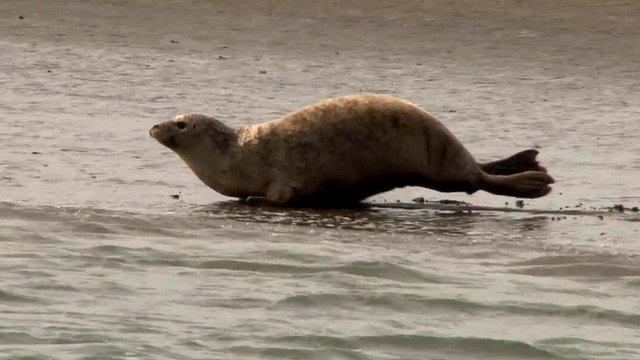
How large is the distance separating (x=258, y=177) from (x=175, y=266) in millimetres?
1448

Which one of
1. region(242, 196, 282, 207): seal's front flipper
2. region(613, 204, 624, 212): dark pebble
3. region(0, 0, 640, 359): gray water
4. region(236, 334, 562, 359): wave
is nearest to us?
region(236, 334, 562, 359): wave

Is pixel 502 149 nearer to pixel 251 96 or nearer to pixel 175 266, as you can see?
pixel 251 96

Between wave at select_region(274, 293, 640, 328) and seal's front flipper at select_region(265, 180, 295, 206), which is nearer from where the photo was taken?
wave at select_region(274, 293, 640, 328)

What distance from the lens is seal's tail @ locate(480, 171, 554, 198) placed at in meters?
9.20

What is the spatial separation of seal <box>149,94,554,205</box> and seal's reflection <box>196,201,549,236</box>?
0.09 m

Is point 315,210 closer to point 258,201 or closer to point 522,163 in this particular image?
point 258,201

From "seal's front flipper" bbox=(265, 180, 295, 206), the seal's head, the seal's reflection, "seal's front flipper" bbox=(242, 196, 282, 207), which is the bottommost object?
the seal's reflection

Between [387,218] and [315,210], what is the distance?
0.37 metres

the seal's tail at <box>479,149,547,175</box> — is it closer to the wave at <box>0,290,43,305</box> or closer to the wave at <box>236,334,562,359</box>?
the wave at <box>236,334,562,359</box>

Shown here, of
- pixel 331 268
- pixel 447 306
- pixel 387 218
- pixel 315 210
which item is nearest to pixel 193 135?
pixel 315 210

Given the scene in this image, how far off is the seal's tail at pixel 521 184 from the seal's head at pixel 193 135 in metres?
1.22

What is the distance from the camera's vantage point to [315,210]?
9219 mm

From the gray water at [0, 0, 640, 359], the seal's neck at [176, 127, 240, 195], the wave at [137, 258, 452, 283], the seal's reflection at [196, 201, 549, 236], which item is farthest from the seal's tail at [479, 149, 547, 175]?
the wave at [137, 258, 452, 283]

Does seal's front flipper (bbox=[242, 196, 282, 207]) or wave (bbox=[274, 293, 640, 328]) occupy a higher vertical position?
seal's front flipper (bbox=[242, 196, 282, 207])
